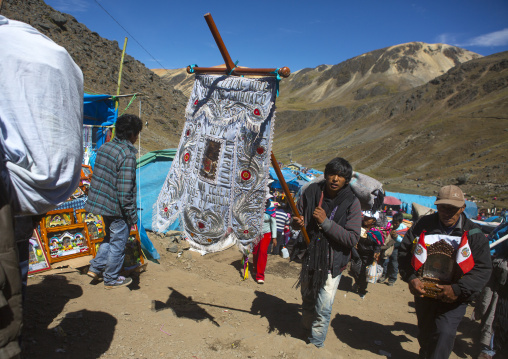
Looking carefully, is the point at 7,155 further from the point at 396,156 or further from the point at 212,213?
the point at 396,156

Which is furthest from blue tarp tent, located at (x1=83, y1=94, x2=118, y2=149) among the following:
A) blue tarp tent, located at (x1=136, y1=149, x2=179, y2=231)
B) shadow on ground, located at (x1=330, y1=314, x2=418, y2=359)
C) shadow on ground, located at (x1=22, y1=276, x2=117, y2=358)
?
shadow on ground, located at (x1=330, y1=314, x2=418, y2=359)

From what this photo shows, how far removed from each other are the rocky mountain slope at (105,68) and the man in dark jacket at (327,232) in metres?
20.2

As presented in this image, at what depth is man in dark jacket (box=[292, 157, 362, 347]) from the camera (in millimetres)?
2970

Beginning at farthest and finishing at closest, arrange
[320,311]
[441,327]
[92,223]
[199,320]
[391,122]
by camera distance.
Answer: [391,122]
[92,223]
[199,320]
[320,311]
[441,327]

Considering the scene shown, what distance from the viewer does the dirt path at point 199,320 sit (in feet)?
8.95

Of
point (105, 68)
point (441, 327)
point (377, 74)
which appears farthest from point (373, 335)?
point (377, 74)

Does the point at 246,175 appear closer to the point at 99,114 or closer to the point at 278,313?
the point at 278,313

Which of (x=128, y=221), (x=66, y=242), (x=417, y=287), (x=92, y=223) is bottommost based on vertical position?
(x=66, y=242)

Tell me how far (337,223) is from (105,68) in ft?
103

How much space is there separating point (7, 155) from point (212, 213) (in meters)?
1.94

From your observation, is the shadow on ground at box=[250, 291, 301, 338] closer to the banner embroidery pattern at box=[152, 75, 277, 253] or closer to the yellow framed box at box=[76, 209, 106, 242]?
the banner embroidery pattern at box=[152, 75, 277, 253]

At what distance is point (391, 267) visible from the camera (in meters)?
6.48

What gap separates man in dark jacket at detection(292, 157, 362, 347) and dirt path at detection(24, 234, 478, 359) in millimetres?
555

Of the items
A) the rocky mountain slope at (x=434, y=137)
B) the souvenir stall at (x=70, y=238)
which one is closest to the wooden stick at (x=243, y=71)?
the souvenir stall at (x=70, y=238)
